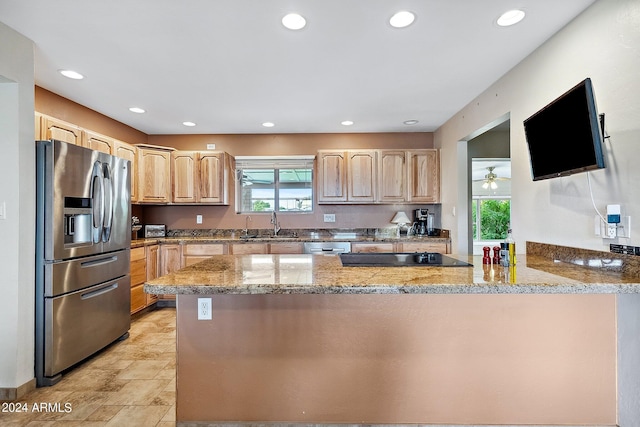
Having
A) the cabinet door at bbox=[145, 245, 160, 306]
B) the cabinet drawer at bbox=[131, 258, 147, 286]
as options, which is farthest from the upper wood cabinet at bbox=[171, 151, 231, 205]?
the cabinet drawer at bbox=[131, 258, 147, 286]

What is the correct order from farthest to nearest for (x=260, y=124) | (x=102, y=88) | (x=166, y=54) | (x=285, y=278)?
(x=260, y=124)
(x=102, y=88)
(x=166, y=54)
(x=285, y=278)

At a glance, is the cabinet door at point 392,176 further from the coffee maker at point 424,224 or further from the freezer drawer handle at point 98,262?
the freezer drawer handle at point 98,262

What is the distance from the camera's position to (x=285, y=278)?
160cm

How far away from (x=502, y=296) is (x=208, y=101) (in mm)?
3254

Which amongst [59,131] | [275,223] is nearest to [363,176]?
[275,223]

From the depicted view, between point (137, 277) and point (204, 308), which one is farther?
point (137, 277)

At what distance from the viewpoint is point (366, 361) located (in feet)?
5.79

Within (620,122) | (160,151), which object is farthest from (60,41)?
(620,122)

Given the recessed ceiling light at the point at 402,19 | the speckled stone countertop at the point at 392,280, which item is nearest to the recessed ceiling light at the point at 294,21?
the recessed ceiling light at the point at 402,19

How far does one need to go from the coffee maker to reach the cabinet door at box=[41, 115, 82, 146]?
4.23 metres

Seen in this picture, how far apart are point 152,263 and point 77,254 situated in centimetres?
162

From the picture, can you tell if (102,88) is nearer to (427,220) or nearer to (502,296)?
(502,296)

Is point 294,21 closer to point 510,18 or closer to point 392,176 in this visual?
point 510,18

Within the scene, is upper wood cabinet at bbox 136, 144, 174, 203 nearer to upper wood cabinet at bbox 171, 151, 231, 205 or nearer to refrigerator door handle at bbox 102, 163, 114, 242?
upper wood cabinet at bbox 171, 151, 231, 205
